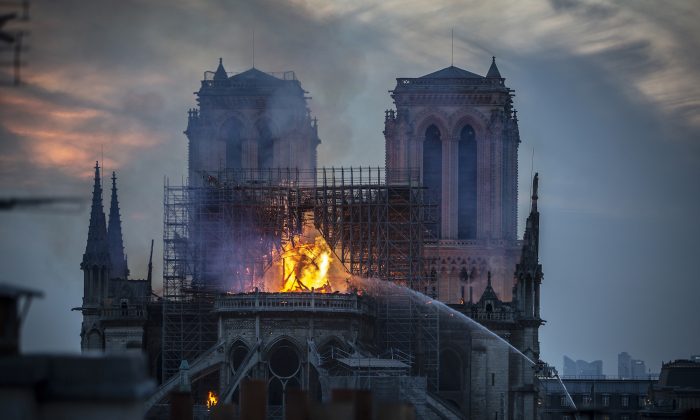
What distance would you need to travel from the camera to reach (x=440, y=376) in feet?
364

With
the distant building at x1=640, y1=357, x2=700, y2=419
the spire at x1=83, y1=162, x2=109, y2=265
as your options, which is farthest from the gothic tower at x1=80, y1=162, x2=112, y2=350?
the distant building at x1=640, y1=357, x2=700, y2=419

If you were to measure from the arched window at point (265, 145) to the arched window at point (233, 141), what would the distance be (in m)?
1.20

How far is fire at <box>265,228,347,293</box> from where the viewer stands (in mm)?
105250

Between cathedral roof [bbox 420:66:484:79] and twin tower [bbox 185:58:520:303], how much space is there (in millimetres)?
272

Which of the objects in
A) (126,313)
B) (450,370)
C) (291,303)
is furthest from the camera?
(450,370)

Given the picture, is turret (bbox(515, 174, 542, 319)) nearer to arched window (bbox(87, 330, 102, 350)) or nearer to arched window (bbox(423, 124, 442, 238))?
arched window (bbox(423, 124, 442, 238))

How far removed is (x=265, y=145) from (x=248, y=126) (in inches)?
71.6

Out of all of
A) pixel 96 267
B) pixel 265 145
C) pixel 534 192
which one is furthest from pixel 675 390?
pixel 96 267

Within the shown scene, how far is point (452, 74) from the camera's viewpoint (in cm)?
12475

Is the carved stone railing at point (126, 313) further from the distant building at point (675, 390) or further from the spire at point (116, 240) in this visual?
the distant building at point (675, 390)

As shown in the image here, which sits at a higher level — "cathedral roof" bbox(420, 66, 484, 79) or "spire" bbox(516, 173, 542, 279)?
"cathedral roof" bbox(420, 66, 484, 79)

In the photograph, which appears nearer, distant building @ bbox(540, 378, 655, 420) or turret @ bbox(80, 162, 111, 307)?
turret @ bbox(80, 162, 111, 307)

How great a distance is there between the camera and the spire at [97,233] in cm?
11331

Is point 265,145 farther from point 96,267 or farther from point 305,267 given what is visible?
point 305,267
